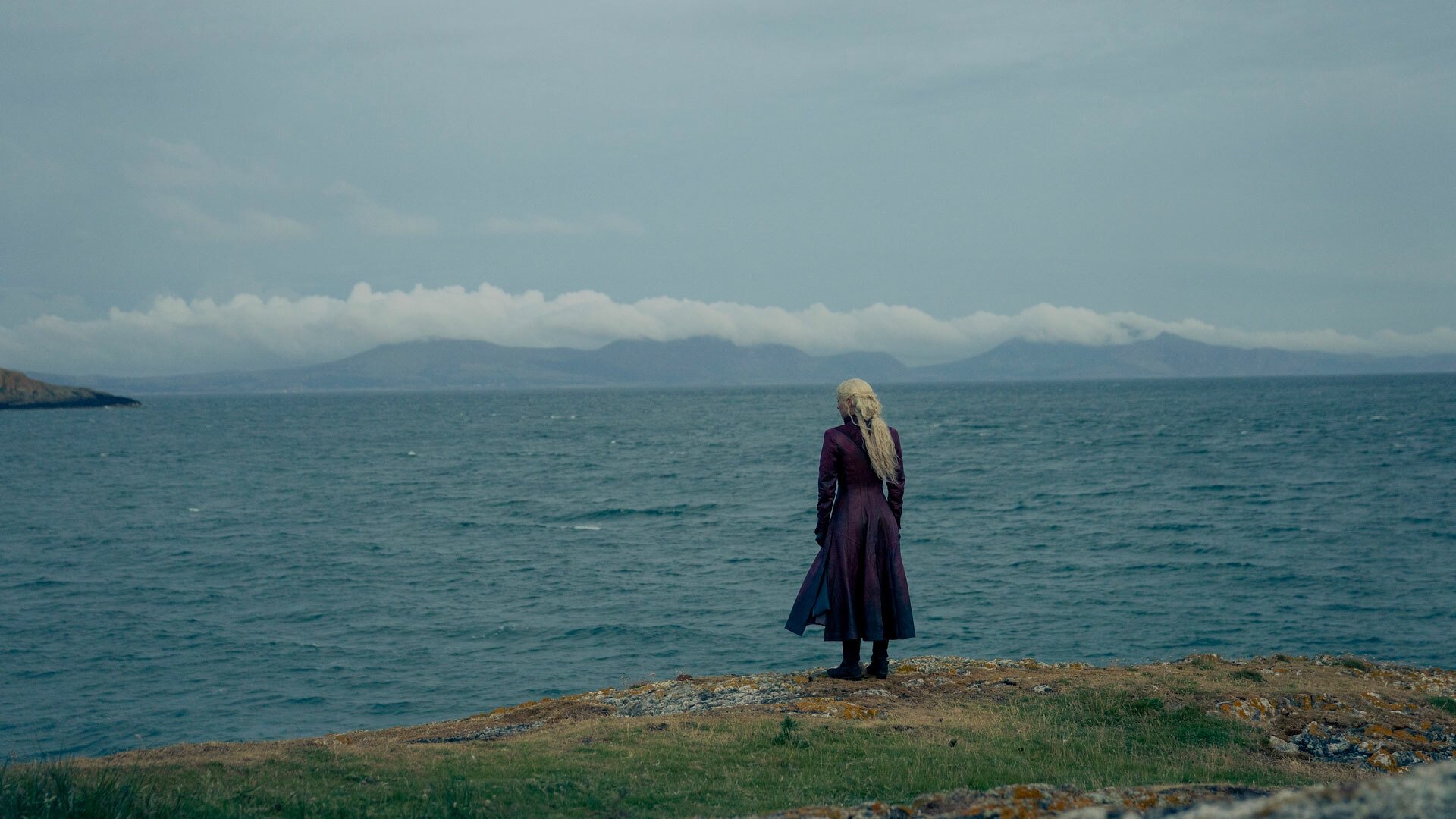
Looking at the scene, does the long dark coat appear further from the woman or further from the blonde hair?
the blonde hair

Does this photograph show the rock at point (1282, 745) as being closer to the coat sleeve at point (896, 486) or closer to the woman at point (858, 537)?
the woman at point (858, 537)

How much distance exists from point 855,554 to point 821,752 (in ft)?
8.52

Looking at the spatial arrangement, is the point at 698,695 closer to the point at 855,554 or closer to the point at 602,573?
the point at 855,554

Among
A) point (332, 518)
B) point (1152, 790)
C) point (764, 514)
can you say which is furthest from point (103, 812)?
point (332, 518)

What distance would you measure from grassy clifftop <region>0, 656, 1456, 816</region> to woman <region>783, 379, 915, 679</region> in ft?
3.05

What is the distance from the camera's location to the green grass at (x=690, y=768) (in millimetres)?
7125

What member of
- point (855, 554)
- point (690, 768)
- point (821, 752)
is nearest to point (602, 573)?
point (855, 554)

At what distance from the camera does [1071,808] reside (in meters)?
5.46

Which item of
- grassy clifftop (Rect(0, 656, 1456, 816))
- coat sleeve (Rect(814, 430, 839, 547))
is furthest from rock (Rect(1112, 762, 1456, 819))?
coat sleeve (Rect(814, 430, 839, 547))

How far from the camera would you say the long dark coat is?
36.4 feet

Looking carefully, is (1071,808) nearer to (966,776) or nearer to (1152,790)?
(1152,790)

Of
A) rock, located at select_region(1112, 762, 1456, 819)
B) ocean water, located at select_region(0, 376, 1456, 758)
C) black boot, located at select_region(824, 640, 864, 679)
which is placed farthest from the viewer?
ocean water, located at select_region(0, 376, 1456, 758)

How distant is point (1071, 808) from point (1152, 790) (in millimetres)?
1274

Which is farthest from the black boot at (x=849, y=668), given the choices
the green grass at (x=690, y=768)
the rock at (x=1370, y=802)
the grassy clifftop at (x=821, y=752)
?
the rock at (x=1370, y=802)
